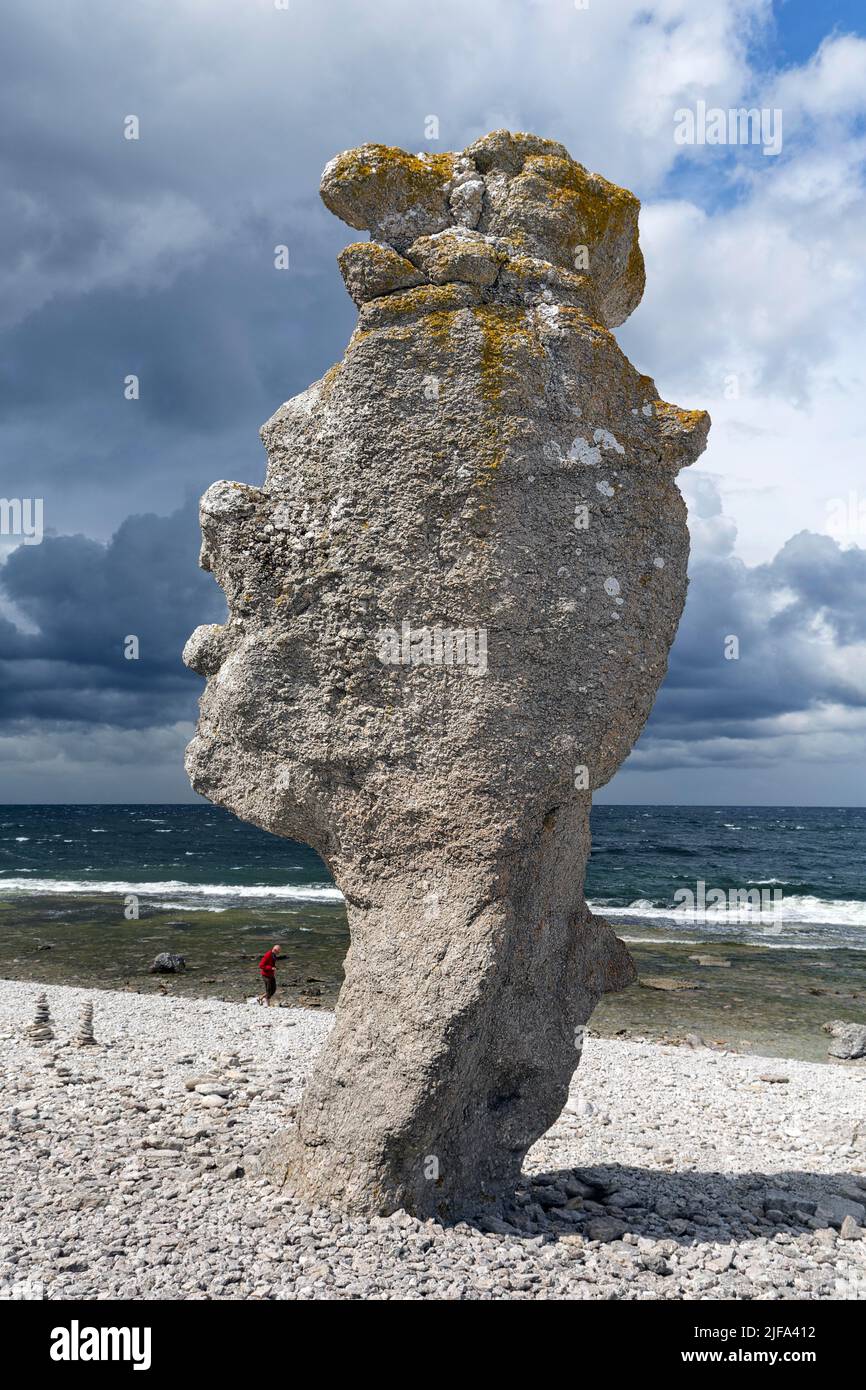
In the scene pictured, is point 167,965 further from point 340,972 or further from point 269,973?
point 269,973

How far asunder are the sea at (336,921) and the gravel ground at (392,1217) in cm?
744

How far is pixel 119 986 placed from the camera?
20.2m

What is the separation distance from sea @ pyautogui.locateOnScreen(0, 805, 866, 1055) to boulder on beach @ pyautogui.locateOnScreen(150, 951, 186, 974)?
0.46 meters

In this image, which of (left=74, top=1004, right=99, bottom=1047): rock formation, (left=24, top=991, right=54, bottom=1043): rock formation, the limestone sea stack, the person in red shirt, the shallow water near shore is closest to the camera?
the limestone sea stack

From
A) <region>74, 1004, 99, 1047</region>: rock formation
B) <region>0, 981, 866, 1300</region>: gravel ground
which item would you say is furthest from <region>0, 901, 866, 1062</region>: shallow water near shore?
<region>74, 1004, 99, 1047</region>: rock formation

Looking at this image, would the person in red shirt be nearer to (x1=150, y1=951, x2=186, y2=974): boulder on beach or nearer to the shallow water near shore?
the shallow water near shore

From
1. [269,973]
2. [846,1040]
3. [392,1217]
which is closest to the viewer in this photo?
[392,1217]

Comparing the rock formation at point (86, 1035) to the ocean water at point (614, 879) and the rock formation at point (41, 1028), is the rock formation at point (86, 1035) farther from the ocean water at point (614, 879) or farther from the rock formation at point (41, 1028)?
the ocean water at point (614, 879)

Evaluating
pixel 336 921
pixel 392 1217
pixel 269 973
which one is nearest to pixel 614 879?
pixel 336 921

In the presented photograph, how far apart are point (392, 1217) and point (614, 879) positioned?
139 ft

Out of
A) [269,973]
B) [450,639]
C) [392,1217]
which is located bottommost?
[269,973]

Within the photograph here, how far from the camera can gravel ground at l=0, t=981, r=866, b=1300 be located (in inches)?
188

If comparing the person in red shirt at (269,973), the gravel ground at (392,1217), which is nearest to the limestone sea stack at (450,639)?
the gravel ground at (392,1217)

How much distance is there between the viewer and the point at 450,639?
225 inches
